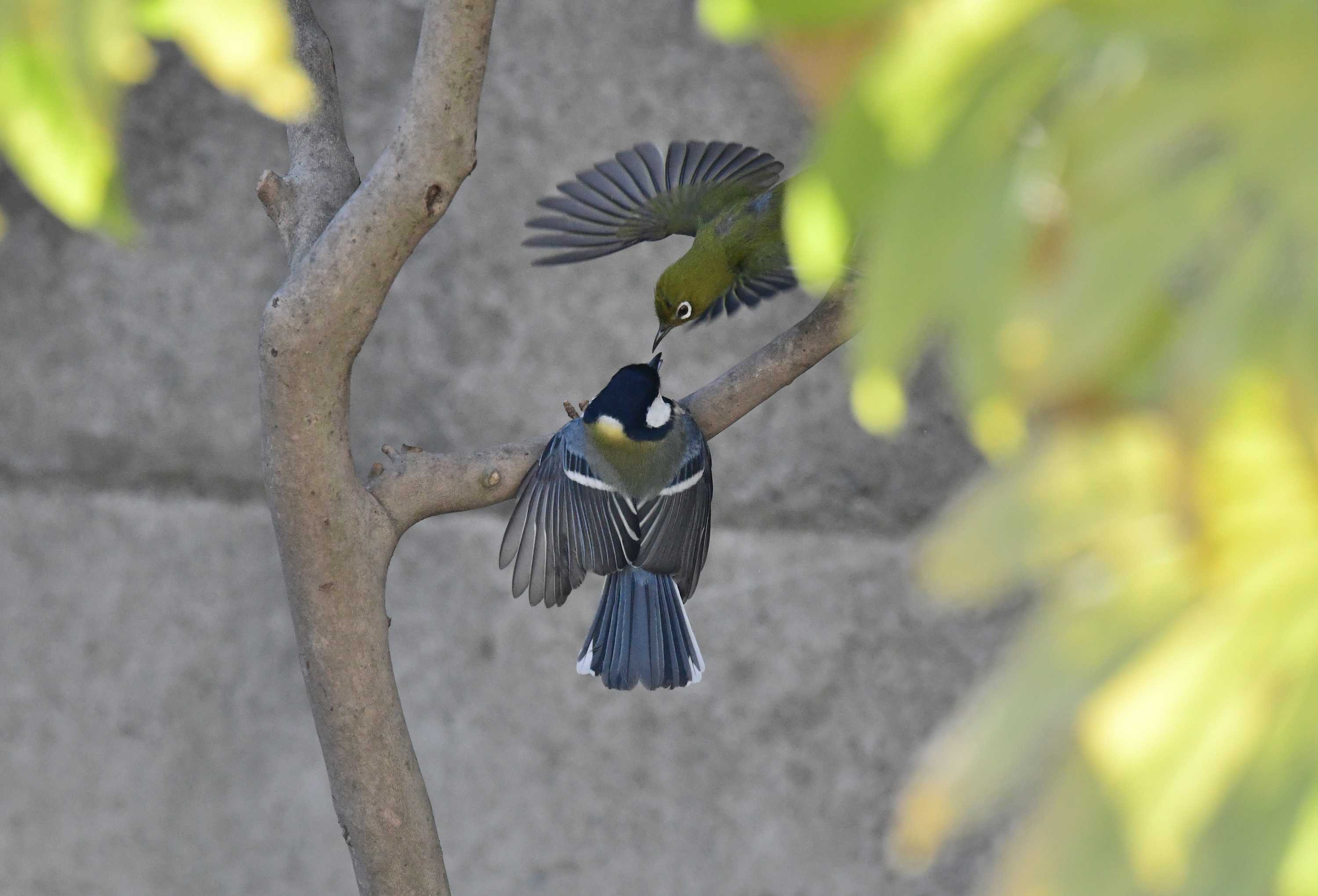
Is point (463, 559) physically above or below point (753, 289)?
above

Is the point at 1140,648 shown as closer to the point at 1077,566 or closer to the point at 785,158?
the point at 1077,566

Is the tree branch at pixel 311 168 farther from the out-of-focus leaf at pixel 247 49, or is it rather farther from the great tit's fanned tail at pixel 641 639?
the out-of-focus leaf at pixel 247 49

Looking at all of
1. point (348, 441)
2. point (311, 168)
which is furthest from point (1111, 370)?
point (311, 168)

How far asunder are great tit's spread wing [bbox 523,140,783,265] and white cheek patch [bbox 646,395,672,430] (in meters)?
0.36

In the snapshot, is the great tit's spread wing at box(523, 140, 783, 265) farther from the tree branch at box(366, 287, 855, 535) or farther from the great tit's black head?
the tree branch at box(366, 287, 855, 535)

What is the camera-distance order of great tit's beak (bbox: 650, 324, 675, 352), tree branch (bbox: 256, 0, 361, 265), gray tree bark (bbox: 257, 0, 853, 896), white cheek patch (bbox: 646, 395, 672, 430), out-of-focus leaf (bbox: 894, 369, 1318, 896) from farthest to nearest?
great tit's beak (bbox: 650, 324, 675, 352) → white cheek patch (bbox: 646, 395, 672, 430) → tree branch (bbox: 256, 0, 361, 265) → gray tree bark (bbox: 257, 0, 853, 896) → out-of-focus leaf (bbox: 894, 369, 1318, 896)

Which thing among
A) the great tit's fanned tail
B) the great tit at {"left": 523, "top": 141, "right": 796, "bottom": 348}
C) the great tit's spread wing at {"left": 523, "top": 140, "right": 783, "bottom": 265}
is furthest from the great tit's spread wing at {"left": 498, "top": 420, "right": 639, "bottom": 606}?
the great tit's spread wing at {"left": 523, "top": 140, "right": 783, "bottom": 265}

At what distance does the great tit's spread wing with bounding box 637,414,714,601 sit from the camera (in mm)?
2168

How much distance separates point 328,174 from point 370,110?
130 centimetres

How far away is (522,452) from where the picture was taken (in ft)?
5.60

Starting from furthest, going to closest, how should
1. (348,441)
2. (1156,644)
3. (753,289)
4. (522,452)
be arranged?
1. (753,289)
2. (522,452)
3. (348,441)
4. (1156,644)

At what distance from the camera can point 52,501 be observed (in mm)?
2900

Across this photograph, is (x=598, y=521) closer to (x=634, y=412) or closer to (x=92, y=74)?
(x=634, y=412)

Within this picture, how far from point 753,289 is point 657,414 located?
14.4 inches
